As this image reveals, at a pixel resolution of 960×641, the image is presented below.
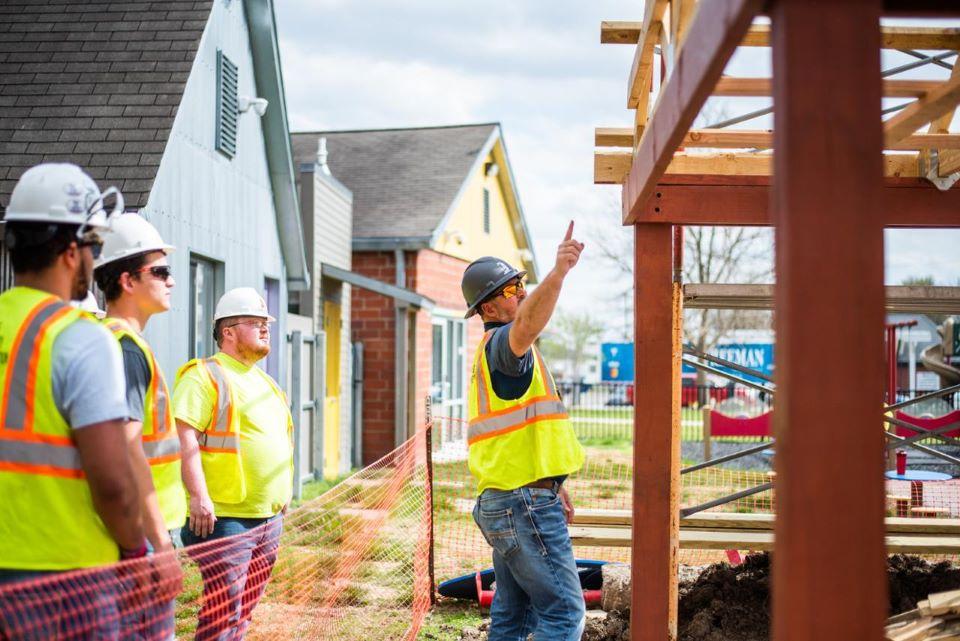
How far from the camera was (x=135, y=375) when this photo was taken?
132 inches

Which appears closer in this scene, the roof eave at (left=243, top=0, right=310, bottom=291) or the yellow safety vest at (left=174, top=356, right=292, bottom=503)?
the yellow safety vest at (left=174, top=356, right=292, bottom=503)

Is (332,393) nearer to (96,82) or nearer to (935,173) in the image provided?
(96,82)

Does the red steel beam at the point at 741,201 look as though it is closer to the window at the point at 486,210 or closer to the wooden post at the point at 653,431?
the wooden post at the point at 653,431

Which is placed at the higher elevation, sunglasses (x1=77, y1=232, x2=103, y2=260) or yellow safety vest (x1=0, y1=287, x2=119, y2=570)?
sunglasses (x1=77, y1=232, x2=103, y2=260)

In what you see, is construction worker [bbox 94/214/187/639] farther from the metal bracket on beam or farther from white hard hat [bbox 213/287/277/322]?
the metal bracket on beam

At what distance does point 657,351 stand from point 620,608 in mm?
2302

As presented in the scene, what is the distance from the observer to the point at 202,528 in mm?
4457

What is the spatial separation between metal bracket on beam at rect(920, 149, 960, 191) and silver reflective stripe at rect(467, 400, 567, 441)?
2.12 metres

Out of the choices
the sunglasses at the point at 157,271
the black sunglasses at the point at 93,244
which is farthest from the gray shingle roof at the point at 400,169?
the black sunglasses at the point at 93,244

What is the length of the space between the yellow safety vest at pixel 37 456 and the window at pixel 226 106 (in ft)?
24.4

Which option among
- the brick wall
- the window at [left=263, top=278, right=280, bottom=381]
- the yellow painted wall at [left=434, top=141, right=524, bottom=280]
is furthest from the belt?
the yellow painted wall at [left=434, top=141, right=524, bottom=280]

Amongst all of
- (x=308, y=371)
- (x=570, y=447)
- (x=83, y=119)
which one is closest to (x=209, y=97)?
(x=83, y=119)

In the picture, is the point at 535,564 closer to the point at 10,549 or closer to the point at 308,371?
the point at 10,549

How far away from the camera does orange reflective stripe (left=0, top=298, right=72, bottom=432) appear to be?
256cm
